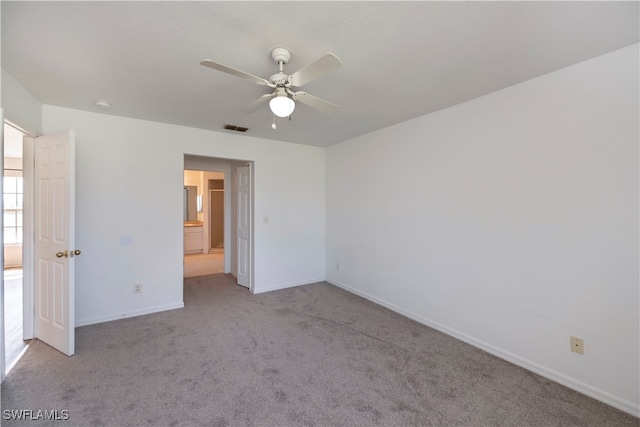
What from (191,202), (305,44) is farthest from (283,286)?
(191,202)

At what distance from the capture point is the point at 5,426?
1719 mm

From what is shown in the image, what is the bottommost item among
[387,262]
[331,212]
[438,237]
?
[387,262]

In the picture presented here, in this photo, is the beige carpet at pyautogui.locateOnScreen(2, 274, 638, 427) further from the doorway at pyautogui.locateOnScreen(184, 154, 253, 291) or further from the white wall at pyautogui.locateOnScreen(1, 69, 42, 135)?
the white wall at pyautogui.locateOnScreen(1, 69, 42, 135)

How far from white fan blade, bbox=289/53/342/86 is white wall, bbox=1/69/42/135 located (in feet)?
7.86

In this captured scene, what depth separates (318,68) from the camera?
5.28ft

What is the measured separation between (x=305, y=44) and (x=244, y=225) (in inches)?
133

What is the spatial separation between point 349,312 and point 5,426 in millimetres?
3048

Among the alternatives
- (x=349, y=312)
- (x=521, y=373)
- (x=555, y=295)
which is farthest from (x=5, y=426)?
(x=555, y=295)

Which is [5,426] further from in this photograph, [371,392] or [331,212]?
[331,212]

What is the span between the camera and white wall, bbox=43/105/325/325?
3166 millimetres

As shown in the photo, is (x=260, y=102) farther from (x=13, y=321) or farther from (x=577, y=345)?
(x=13, y=321)

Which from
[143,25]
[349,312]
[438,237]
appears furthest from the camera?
[349,312]

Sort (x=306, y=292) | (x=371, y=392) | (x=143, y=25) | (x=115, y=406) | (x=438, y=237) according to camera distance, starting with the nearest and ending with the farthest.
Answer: (x=143, y=25), (x=115, y=406), (x=371, y=392), (x=438, y=237), (x=306, y=292)

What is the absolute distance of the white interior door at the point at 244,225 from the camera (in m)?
4.49
